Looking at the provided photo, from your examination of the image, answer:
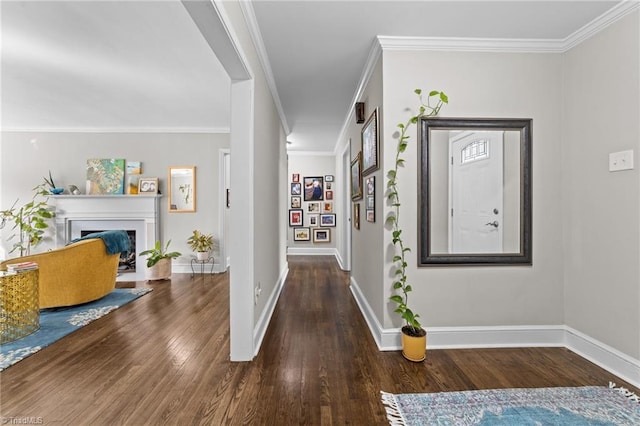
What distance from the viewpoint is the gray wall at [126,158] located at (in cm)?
466

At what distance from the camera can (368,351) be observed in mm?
2168

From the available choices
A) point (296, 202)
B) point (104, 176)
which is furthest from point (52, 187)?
point (296, 202)

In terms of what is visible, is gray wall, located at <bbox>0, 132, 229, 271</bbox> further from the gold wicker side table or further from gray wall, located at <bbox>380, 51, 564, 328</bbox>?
gray wall, located at <bbox>380, 51, 564, 328</bbox>

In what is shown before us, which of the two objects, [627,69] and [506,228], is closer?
[627,69]

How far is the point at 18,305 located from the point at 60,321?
0.45 metres

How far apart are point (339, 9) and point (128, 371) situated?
9.36 feet

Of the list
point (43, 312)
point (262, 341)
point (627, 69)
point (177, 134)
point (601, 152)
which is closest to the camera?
point (627, 69)

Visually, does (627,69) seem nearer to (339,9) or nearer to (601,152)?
(601,152)

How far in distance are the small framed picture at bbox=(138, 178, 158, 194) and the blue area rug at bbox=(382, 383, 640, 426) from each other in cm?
472

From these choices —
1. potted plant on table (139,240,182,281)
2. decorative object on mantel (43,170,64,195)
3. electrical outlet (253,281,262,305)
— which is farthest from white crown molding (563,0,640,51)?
decorative object on mantel (43,170,64,195)

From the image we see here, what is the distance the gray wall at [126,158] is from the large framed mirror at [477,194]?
3.76 meters

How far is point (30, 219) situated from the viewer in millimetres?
4480

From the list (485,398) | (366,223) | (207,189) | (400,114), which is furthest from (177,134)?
(485,398)

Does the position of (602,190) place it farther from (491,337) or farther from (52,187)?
(52,187)
